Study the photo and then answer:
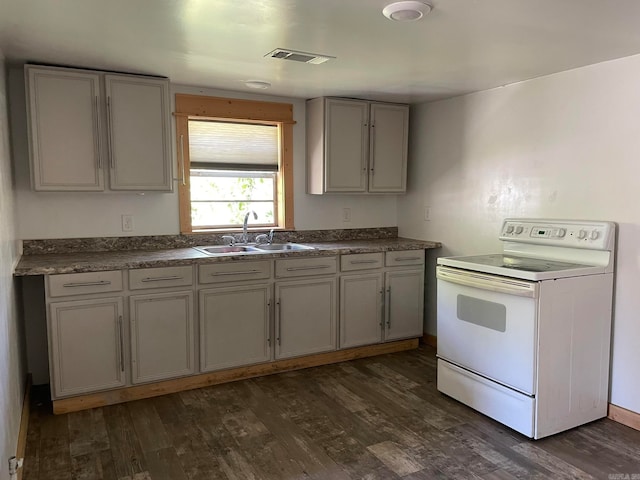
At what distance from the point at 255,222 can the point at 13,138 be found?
5.82 ft

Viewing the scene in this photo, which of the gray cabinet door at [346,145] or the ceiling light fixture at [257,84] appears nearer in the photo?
the ceiling light fixture at [257,84]

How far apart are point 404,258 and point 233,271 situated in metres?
1.46

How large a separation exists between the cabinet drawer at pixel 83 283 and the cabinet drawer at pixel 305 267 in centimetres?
107

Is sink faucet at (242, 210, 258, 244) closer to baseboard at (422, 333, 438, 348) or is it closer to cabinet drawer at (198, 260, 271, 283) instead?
cabinet drawer at (198, 260, 271, 283)

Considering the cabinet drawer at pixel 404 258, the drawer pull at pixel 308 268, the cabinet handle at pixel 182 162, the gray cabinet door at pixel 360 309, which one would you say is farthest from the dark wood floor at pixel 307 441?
the cabinet handle at pixel 182 162

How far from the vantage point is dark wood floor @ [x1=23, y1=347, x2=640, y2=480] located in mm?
2285

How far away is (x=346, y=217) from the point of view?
4336 millimetres

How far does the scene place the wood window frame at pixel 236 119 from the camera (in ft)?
11.7

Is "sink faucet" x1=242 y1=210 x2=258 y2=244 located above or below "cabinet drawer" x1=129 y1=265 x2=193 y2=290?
above

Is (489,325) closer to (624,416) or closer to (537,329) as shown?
(537,329)

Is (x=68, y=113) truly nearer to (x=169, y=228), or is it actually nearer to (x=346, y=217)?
(x=169, y=228)

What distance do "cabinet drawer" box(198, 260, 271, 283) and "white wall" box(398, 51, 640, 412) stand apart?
5.35 ft

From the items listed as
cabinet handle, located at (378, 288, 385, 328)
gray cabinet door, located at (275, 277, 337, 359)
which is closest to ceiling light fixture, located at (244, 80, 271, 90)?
gray cabinet door, located at (275, 277, 337, 359)

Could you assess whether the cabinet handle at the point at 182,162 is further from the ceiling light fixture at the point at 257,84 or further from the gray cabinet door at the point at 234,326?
the gray cabinet door at the point at 234,326
